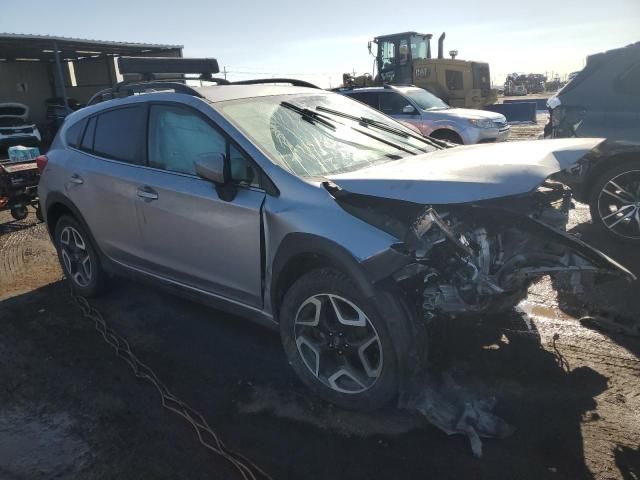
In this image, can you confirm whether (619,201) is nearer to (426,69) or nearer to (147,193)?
(147,193)

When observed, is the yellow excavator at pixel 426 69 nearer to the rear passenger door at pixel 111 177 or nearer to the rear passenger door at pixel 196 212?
the rear passenger door at pixel 111 177

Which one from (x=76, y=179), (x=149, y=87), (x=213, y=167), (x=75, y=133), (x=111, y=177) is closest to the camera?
(x=213, y=167)

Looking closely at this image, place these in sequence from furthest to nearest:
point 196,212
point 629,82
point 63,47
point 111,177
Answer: point 63,47 < point 629,82 < point 111,177 < point 196,212

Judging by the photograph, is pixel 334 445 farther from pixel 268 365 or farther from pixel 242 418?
pixel 268 365

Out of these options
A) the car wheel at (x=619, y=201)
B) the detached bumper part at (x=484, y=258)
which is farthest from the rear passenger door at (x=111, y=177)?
the car wheel at (x=619, y=201)

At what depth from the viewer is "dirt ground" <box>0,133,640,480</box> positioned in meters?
A: 2.47

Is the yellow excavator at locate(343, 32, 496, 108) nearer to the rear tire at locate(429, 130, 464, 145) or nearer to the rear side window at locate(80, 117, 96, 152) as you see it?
the rear tire at locate(429, 130, 464, 145)

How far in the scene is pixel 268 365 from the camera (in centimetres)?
338

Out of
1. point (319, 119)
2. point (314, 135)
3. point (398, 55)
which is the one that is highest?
point (398, 55)

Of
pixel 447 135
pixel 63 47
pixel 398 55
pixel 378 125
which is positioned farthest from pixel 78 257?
pixel 63 47

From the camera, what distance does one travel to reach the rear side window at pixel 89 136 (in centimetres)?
430

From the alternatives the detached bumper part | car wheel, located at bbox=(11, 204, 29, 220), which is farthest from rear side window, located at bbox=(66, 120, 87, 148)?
car wheel, located at bbox=(11, 204, 29, 220)

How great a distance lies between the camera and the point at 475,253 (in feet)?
8.63

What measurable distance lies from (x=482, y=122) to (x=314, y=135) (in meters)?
8.34
